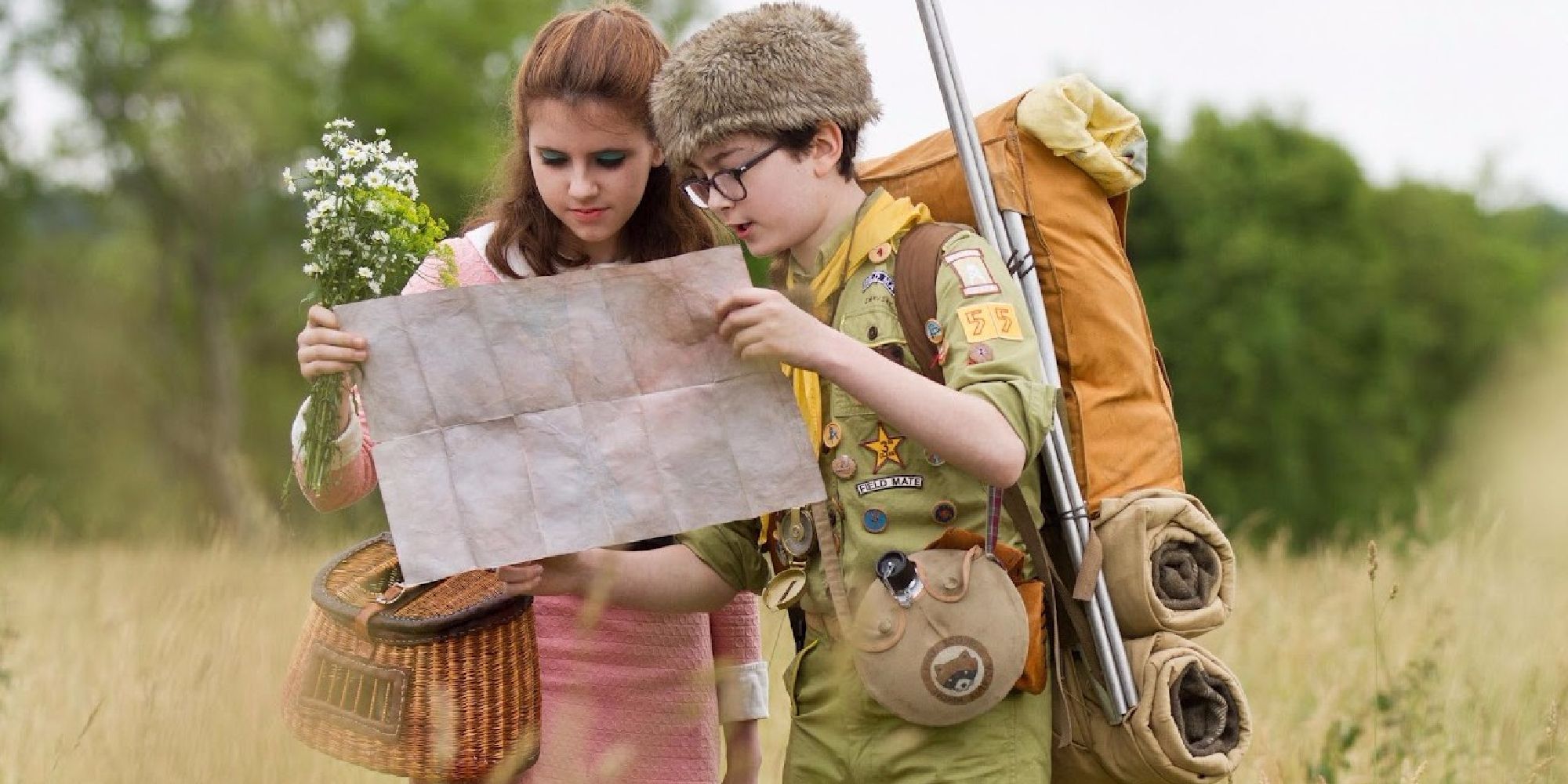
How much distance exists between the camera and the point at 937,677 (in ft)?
9.74

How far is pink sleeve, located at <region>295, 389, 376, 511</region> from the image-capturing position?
131 inches

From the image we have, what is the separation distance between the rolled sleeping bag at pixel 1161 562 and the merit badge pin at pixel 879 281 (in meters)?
0.63

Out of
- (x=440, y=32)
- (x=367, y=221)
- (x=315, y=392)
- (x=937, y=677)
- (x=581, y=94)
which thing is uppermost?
(x=440, y=32)

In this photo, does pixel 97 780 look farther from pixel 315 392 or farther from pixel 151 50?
pixel 151 50

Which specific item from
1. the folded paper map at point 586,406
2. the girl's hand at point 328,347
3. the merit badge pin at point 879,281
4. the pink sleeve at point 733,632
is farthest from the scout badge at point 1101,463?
the girl's hand at point 328,347

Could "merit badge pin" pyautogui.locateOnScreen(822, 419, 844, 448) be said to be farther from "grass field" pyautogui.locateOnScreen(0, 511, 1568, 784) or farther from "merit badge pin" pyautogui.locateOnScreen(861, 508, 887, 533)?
"grass field" pyautogui.locateOnScreen(0, 511, 1568, 784)

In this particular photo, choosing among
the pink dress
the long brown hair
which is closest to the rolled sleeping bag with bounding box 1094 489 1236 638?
the pink dress

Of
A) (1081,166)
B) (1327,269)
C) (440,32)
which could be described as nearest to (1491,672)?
(1081,166)

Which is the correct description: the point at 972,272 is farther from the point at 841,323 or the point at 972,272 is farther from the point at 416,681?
the point at 416,681

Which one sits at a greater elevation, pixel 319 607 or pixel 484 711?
pixel 319 607

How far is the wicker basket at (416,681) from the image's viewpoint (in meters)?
3.03

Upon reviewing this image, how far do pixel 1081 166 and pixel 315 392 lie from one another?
1620 mm

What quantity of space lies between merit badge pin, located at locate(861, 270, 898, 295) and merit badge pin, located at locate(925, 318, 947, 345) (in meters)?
0.13

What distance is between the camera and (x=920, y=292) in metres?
3.06
